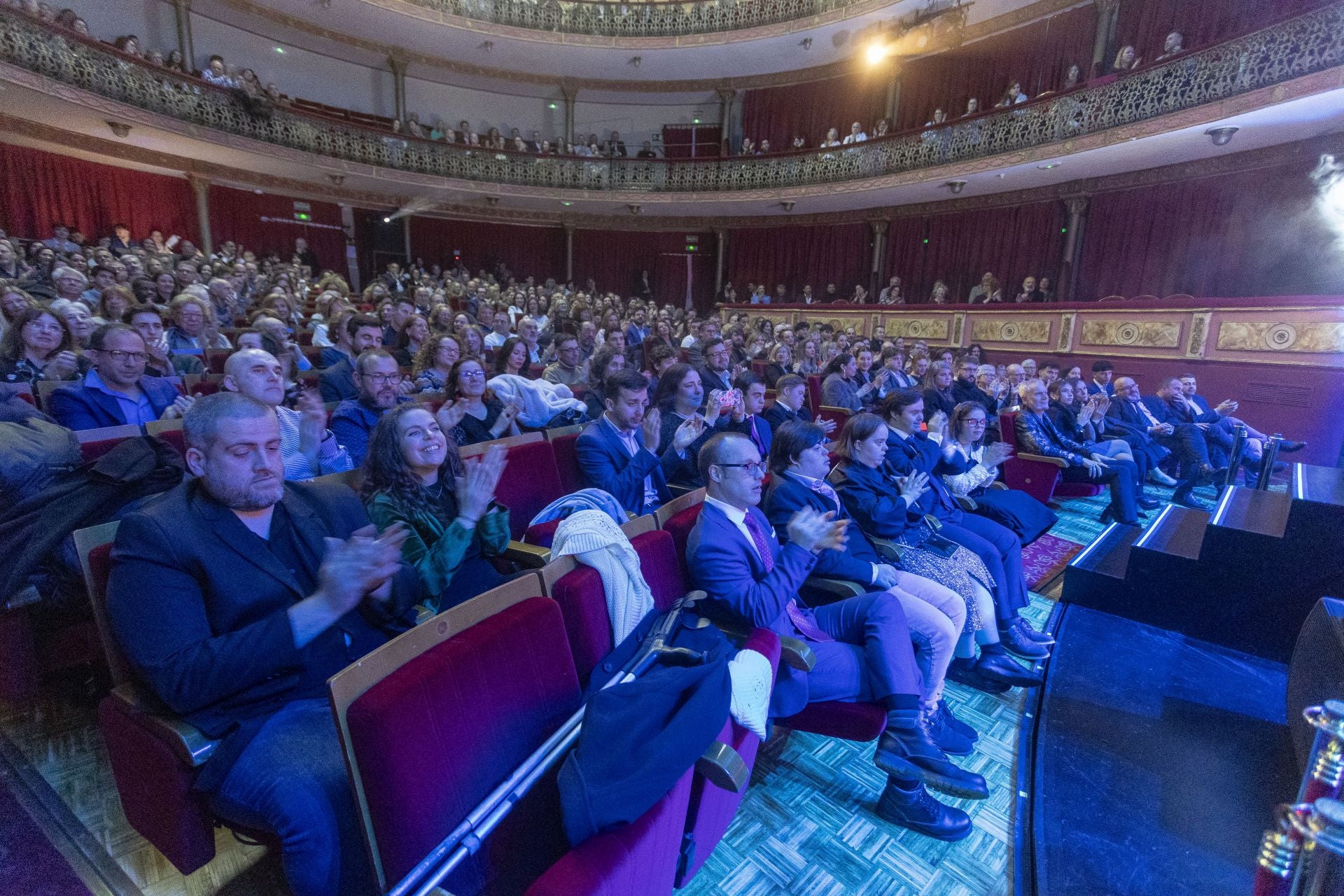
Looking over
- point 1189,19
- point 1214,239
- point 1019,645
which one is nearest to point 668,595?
point 1019,645

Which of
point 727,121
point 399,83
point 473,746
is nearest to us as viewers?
point 473,746

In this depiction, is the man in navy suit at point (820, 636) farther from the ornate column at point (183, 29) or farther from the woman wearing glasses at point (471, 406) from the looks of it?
the ornate column at point (183, 29)

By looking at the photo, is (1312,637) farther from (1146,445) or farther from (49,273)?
(49,273)

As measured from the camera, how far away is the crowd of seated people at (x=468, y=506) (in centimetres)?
108

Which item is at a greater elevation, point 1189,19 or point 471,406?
point 1189,19

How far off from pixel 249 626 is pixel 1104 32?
12.0 metres

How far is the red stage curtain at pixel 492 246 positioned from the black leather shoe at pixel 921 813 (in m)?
14.0

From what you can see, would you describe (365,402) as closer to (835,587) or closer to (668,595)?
(668,595)

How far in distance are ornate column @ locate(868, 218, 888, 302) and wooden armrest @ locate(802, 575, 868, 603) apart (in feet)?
37.7

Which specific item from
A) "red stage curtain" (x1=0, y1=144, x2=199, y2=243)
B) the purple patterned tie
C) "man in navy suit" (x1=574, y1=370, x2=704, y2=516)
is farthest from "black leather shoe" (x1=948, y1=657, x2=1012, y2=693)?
"red stage curtain" (x1=0, y1=144, x2=199, y2=243)

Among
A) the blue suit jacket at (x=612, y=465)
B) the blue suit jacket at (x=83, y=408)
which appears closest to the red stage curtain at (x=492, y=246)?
the blue suit jacket at (x=83, y=408)

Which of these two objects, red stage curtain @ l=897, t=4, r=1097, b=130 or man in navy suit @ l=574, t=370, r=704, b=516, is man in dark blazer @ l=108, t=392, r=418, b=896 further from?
red stage curtain @ l=897, t=4, r=1097, b=130

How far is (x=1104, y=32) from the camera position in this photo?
28.2ft

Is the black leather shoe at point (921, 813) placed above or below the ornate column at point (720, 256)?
below
